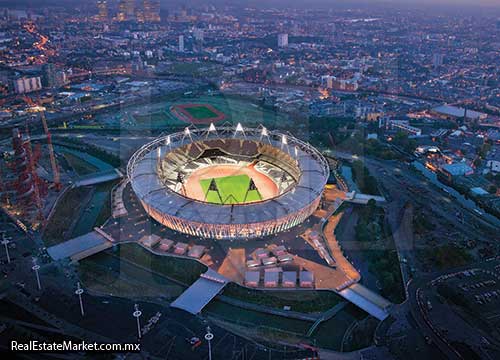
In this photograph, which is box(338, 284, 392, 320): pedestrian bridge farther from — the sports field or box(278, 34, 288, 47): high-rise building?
box(278, 34, 288, 47): high-rise building

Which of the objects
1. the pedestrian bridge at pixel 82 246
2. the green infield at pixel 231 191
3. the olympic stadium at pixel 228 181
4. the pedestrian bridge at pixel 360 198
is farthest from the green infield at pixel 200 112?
the pedestrian bridge at pixel 82 246

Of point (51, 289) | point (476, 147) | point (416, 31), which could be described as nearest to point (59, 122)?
point (51, 289)

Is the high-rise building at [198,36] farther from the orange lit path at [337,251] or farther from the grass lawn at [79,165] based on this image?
the orange lit path at [337,251]

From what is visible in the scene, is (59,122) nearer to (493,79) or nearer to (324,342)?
Answer: (324,342)

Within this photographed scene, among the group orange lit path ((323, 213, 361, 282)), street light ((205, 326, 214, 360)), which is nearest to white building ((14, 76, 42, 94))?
orange lit path ((323, 213, 361, 282))

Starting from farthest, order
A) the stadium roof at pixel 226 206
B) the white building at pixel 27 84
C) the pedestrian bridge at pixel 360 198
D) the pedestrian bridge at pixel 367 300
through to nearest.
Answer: the white building at pixel 27 84 → the pedestrian bridge at pixel 360 198 → the stadium roof at pixel 226 206 → the pedestrian bridge at pixel 367 300
